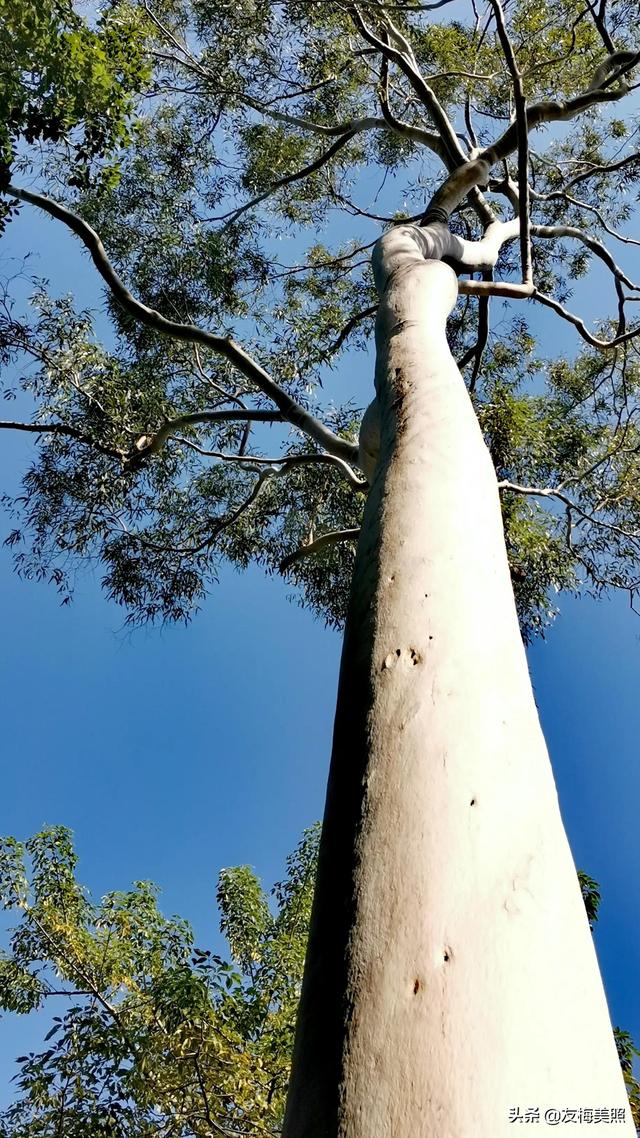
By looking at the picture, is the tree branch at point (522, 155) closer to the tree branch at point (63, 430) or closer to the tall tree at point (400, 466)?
the tall tree at point (400, 466)

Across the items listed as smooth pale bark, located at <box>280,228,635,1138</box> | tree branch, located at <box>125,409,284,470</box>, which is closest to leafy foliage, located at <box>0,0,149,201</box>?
tree branch, located at <box>125,409,284,470</box>

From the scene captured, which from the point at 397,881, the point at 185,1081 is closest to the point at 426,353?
the point at 397,881

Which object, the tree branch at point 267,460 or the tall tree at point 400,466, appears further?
the tree branch at point 267,460

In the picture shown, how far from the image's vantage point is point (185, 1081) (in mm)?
3875

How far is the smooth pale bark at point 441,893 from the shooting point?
73cm

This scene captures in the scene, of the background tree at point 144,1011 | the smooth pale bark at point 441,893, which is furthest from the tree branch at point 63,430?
the smooth pale bark at point 441,893

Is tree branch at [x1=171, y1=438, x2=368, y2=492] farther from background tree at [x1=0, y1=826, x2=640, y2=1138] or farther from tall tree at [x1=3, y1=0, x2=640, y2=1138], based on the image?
background tree at [x1=0, y1=826, x2=640, y2=1138]

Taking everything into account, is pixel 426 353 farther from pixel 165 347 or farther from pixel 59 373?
pixel 165 347

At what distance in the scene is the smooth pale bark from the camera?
733mm

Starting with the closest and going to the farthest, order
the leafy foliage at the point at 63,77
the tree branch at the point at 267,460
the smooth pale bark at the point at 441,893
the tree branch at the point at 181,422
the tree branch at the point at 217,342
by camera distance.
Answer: the smooth pale bark at the point at 441,893, the leafy foliage at the point at 63,77, the tree branch at the point at 217,342, the tree branch at the point at 181,422, the tree branch at the point at 267,460

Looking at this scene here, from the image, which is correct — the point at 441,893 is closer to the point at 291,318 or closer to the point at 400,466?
the point at 400,466

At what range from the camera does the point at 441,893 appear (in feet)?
2.85

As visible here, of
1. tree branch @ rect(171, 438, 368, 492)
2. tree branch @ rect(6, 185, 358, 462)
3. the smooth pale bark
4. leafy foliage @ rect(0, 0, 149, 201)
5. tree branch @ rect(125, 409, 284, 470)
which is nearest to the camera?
the smooth pale bark

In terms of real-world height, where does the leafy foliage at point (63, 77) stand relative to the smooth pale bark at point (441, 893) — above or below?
above
